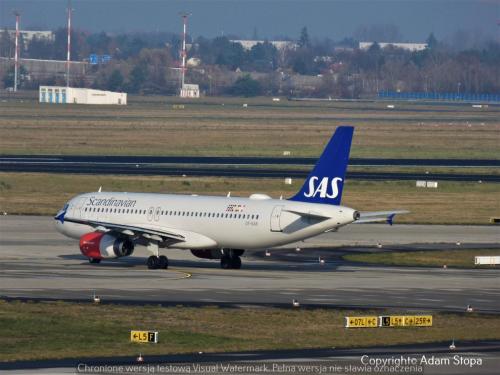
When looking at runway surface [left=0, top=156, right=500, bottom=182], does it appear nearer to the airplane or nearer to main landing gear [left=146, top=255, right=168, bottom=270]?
the airplane

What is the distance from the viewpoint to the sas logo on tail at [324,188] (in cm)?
6475

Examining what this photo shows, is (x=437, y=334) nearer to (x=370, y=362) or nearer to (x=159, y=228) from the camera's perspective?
(x=370, y=362)

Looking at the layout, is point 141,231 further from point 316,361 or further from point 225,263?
point 316,361

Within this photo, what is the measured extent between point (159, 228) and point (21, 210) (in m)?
29.5

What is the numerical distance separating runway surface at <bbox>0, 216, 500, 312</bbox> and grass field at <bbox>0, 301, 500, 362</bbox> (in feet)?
10.4

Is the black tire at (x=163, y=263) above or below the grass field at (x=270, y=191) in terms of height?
above

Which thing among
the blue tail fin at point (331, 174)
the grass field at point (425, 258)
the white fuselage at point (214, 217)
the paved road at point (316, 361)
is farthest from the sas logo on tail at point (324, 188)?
the paved road at point (316, 361)

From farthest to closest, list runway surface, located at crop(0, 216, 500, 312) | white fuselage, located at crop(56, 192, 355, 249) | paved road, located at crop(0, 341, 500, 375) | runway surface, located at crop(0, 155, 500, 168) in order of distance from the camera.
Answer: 1. runway surface, located at crop(0, 155, 500, 168)
2. white fuselage, located at crop(56, 192, 355, 249)
3. runway surface, located at crop(0, 216, 500, 312)
4. paved road, located at crop(0, 341, 500, 375)

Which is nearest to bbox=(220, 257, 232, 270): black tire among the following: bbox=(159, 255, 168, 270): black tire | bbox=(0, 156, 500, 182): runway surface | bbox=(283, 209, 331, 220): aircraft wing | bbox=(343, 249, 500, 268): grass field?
bbox=(159, 255, 168, 270): black tire

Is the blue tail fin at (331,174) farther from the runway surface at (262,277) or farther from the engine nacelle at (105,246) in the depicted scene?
the engine nacelle at (105,246)

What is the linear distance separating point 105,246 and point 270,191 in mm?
43915

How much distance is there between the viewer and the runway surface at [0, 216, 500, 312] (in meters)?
54.6

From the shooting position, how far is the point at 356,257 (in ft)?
244

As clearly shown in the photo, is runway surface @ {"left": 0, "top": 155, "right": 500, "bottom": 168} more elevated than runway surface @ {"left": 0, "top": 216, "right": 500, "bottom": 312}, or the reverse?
runway surface @ {"left": 0, "top": 216, "right": 500, "bottom": 312}
